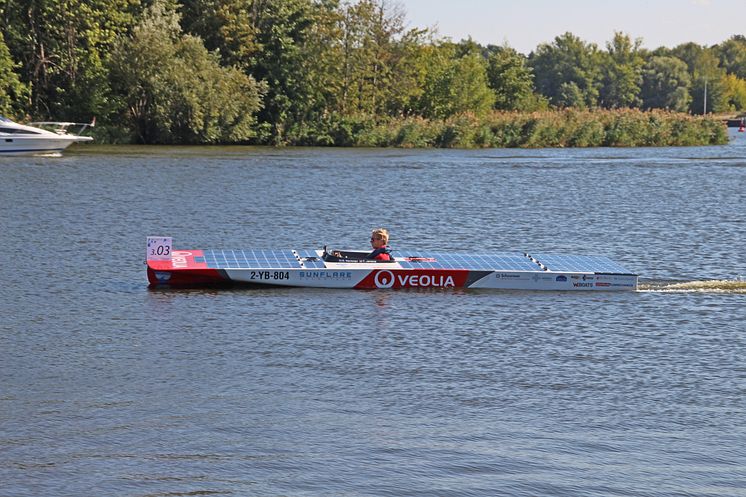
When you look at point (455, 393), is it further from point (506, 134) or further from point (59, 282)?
point (506, 134)

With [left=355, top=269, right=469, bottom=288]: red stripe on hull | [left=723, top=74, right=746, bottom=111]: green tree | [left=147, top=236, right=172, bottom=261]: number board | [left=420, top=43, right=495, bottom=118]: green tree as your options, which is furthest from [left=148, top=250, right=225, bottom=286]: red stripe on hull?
[left=723, top=74, right=746, bottom=111]: green tree

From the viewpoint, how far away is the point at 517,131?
3418 inches

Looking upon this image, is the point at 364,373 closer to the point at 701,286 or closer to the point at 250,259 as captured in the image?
the point at 250,259

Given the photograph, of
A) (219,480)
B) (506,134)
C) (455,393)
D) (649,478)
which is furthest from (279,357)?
(506,134)

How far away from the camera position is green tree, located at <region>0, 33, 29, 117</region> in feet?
240

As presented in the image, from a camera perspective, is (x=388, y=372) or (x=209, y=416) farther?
(x=388, y=372)

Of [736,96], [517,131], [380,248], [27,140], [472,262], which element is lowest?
[472,262]

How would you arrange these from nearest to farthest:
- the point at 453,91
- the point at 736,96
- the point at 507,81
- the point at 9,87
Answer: the point at 9,87 < the point at 453,91 < the point at 507,81 < the point at 736,96

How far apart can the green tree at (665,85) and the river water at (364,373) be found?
135 m

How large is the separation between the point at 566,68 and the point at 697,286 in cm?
14031

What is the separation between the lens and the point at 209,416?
51.8 feet

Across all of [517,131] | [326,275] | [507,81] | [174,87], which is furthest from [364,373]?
[507,81]

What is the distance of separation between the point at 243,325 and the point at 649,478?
9.69 meters

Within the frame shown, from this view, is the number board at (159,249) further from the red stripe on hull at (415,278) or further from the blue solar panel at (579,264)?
the blue solar panel at (579,264)
